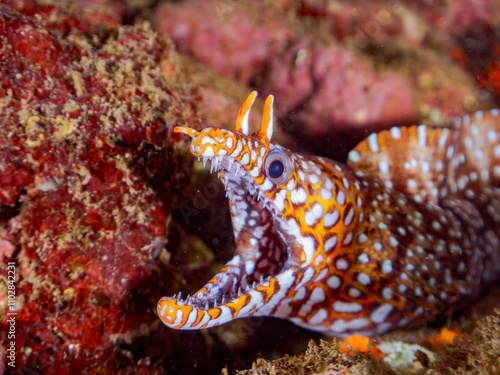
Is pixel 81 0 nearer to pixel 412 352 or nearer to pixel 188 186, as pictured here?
pixel 188 186

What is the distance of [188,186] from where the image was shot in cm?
311

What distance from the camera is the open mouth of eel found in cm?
208

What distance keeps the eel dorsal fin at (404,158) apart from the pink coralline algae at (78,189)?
200 centimetres

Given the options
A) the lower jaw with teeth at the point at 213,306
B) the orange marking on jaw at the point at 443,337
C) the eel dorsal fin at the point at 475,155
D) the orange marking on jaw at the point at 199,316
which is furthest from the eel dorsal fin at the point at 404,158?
the orange marking on jaw at the point at 199,316

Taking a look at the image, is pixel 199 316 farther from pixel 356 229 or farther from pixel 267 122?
pixel 356 229

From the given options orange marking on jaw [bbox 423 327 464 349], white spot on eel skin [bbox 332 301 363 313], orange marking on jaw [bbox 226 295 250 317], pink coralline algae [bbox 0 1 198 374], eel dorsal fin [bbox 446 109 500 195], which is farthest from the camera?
eel dorsal fin [bbox 446 109 500 195]

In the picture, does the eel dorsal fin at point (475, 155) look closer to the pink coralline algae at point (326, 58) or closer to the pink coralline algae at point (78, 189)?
the pink coralline algae at point (326, 58)

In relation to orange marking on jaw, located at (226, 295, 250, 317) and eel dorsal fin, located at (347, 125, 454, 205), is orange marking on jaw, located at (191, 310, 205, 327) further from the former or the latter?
eel dorsal fin, located at (347, 125, 454, 205)

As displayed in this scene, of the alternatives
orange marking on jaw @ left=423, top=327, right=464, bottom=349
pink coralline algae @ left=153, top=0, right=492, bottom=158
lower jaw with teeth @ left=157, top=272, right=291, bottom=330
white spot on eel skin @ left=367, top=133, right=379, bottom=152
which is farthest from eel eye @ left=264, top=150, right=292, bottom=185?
pink coralline algae @ left=153, top=0, right=492, bottom=158

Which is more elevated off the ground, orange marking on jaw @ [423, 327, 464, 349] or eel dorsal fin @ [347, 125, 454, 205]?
eel dorsal fin @ [347, 125, 454, 205]

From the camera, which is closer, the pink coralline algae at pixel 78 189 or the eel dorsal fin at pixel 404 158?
the pink coralline algae at pixel 78 189

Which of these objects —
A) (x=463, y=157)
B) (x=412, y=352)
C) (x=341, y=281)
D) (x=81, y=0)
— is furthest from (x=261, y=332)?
(x=81, y=0)

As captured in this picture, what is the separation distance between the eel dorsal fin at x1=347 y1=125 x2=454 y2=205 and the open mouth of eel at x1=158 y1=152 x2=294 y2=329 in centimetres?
140

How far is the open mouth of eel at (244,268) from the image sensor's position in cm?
208
